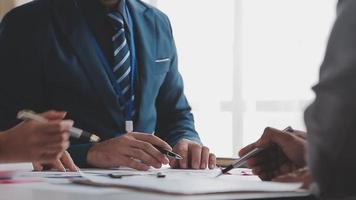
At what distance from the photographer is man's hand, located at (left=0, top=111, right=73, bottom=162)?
952 mm

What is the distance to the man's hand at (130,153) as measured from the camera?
1324mm

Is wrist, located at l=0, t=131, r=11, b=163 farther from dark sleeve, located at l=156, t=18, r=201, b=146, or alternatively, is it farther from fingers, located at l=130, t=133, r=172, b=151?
dark sleeve, located at l=156, t=18, r=201, b=146

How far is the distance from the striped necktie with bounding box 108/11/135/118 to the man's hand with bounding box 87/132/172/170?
24 cm

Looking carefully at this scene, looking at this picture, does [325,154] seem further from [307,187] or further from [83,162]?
[83,162]

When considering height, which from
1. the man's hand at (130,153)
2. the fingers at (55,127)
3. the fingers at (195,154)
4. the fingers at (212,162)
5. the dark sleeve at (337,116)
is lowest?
the fingers at (212,162)

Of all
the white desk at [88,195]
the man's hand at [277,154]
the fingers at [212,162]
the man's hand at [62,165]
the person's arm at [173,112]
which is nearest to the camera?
the white desk at [88,195]

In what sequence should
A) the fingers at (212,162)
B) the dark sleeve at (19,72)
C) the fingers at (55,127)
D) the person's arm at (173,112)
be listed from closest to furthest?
1. the fingers at (55,127)
2. the fingers at (212,162)
3. the dark sleeve at (19,72)
4. the person's arm at (173,112)

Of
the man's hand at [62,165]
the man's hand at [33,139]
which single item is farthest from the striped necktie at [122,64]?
the man's hand at [33,139]

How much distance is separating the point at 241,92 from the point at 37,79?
1189 millimetres

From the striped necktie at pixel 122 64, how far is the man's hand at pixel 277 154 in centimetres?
55

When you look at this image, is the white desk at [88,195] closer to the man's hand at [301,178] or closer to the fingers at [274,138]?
the man's hand at [301,178]

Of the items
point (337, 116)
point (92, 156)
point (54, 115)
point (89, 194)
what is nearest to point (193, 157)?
point (92, 156)

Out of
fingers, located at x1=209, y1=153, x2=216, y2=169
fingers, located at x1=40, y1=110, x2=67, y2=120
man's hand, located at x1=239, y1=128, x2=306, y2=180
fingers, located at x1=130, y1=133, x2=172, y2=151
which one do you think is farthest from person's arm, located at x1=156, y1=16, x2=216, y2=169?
fingers, located at x1=40, y1=110, x2=67, y2=120

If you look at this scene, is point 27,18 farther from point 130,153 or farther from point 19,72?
point 130,153
